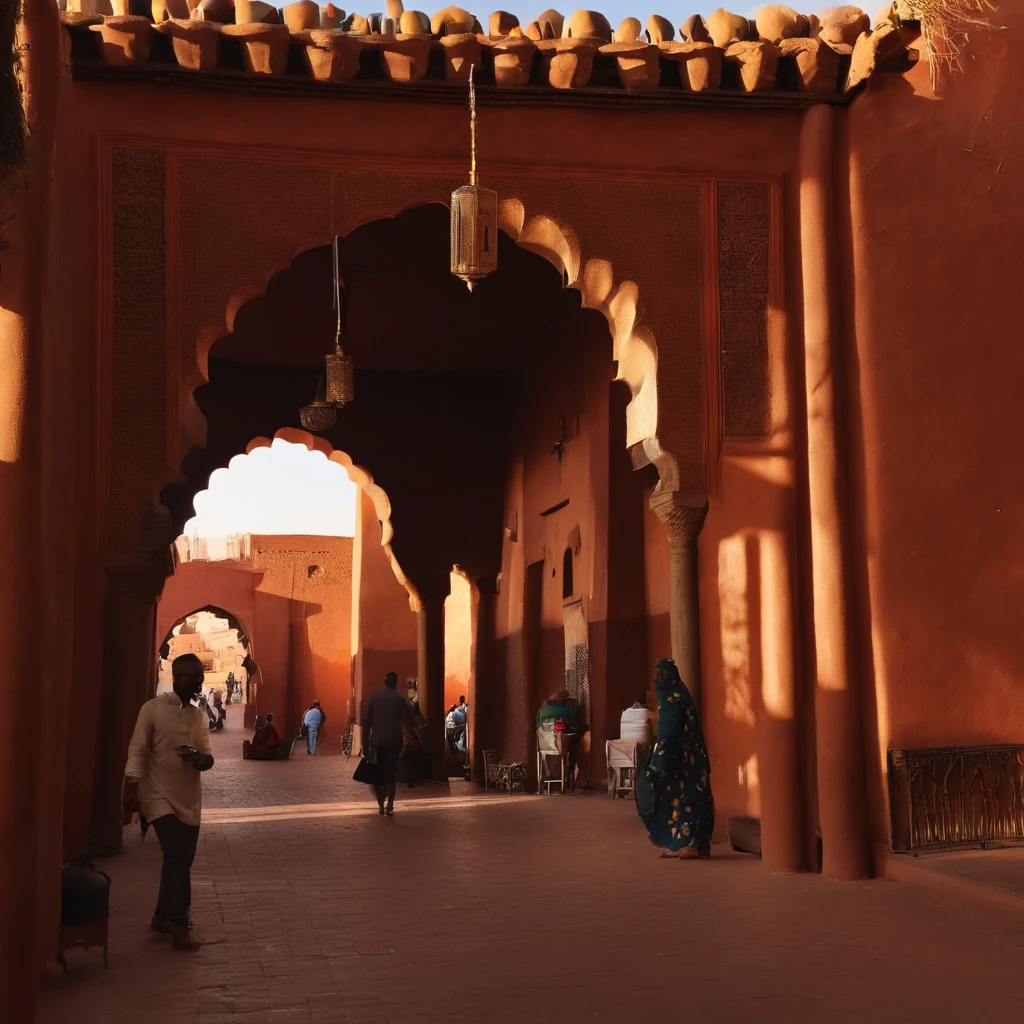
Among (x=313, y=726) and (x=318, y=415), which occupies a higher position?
(x=318, y=415)

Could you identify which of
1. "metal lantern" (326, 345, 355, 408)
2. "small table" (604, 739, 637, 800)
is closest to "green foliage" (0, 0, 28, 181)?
"metal lantern" (326, 345, 355, 408)

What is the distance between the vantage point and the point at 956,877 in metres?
7.55

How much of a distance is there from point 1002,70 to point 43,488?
7038 millimetres

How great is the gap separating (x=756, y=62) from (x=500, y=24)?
68.7 inches

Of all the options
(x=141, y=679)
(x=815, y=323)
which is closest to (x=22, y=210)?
(x=141, y=679)

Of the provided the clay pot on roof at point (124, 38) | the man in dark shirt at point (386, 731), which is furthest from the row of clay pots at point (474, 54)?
the man in dark shirt at point (386, 731)

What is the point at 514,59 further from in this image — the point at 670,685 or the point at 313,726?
the point at 313,726

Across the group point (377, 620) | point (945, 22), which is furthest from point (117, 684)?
point (377, 620)

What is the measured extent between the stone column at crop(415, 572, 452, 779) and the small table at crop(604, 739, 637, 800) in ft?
16.0

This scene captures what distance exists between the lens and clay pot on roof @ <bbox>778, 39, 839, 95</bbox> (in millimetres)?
9141

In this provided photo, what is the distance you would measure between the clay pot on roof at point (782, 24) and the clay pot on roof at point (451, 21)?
2.02m

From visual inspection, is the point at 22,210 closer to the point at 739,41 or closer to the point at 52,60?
the point at 52,60

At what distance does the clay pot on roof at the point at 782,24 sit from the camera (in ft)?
30.6

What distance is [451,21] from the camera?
9.10m
